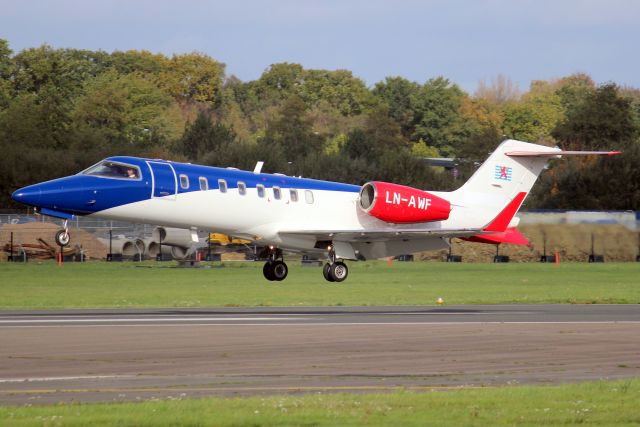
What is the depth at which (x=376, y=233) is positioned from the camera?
38531 mm

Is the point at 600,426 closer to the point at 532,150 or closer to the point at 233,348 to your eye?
the point at 233,348

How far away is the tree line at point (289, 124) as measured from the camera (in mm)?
83250

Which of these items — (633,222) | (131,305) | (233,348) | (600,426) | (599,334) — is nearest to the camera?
(600,426)

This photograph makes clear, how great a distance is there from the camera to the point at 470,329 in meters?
29.9

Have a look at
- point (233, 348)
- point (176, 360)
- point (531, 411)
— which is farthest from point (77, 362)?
point (531, 411)

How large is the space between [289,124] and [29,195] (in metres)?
92.2

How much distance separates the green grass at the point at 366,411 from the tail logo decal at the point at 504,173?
23.6 m

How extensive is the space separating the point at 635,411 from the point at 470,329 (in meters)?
12.4

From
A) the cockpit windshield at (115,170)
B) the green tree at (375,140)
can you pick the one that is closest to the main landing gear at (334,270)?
the cockpit windshield at (115,170)

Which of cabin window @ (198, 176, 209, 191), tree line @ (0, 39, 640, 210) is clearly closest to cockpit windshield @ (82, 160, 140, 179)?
cabin window @ (198, 176, 209, 191)

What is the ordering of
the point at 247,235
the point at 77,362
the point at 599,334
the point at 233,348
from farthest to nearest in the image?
the point at 247,235, the point at 599,334, the point at 233,348, the point at 77,362

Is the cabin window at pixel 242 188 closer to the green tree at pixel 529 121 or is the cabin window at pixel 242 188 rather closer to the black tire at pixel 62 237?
the black tire at pixel 62 237

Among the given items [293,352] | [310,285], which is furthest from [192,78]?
[293,352]

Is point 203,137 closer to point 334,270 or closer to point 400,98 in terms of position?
point 400,98
